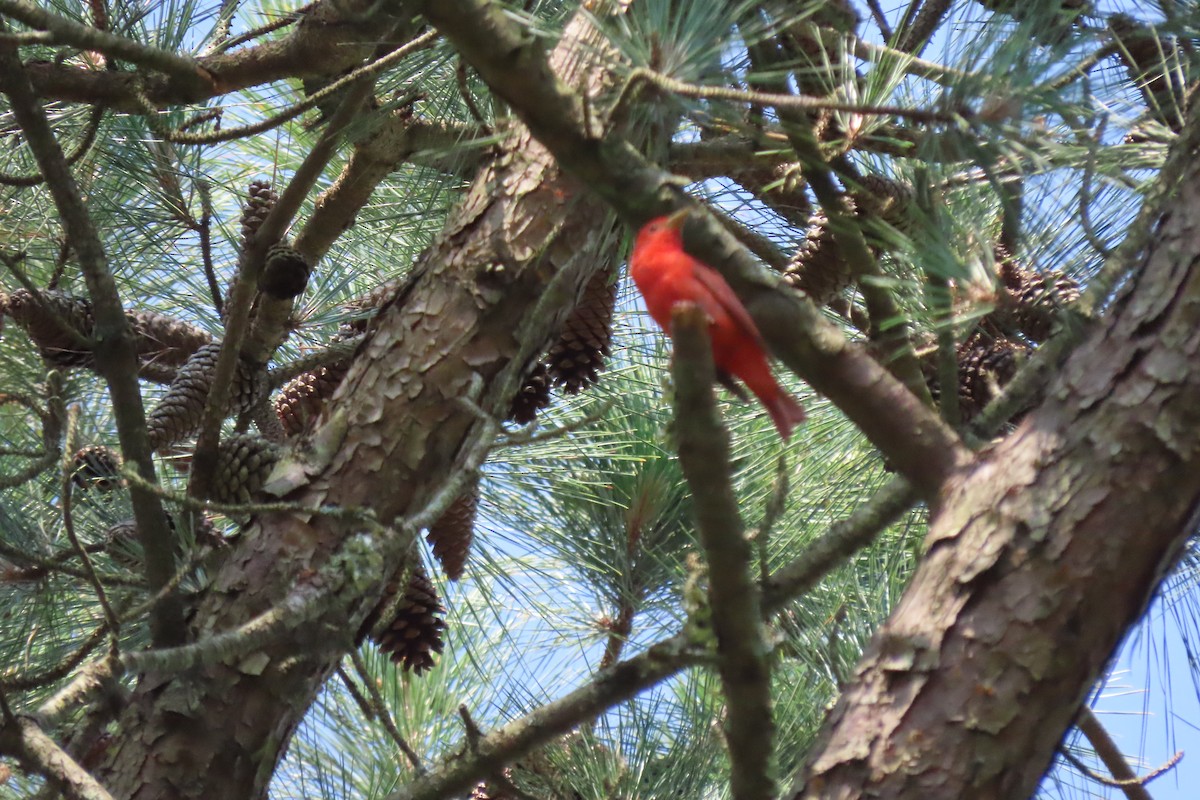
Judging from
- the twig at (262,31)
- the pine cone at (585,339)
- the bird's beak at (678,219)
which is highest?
the twig at (262,31)

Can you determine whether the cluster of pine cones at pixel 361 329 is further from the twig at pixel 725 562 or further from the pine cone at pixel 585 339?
the twig at pixel 725 562

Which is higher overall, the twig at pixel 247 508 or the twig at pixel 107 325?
the twig at pixel 107 325

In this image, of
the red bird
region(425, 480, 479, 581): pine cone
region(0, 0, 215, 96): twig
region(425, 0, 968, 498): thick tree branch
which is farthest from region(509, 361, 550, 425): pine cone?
region(425, 0, 968, 498): thick tree branch

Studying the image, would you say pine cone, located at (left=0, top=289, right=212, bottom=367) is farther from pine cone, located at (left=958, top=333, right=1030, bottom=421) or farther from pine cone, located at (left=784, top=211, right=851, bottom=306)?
pine cone, located at (left=958, top=333, right=1030, bottom=421)

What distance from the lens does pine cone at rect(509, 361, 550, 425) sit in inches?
75.4

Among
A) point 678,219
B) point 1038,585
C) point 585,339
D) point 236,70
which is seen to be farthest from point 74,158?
point 1038,585

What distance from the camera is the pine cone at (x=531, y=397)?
192 centimetres

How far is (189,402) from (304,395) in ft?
1.36

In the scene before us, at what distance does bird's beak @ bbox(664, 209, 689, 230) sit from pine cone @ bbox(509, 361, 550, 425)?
0.88 metres

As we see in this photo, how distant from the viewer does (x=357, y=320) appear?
2.21 m

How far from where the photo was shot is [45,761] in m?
1.04

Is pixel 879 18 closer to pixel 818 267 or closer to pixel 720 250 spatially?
pixel 818 267

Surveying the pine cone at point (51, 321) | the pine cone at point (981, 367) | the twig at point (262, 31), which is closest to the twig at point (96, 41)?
the twig at point (262, 31)

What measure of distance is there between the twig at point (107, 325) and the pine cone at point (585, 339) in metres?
0.82
